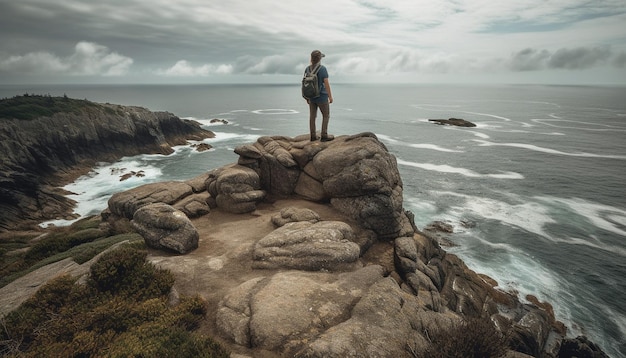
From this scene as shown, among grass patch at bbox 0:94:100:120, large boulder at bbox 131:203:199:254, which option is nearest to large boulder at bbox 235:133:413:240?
large boulder at bbox 131:203:199:254

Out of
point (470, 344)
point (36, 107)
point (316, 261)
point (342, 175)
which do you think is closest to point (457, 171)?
point (342, 175)

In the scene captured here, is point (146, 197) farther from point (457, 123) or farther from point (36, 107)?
point (457, 123)

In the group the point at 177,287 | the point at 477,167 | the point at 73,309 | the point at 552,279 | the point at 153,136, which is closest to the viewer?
the point at 73,309

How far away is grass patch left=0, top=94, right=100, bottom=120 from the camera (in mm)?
68938

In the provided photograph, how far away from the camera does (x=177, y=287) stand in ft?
33.5

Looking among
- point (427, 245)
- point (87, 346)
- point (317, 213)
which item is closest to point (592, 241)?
point (427, 245)

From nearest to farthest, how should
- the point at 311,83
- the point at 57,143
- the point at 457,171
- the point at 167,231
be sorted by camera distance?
the point at 167,231
the point at 311,83
the point at 457,171
the point at 57,143

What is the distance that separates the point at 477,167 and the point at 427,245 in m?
56.9

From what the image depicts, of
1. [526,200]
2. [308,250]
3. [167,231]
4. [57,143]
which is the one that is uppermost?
[167,231]

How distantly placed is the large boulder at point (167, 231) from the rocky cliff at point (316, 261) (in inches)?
1.9

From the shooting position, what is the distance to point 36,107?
75.0m

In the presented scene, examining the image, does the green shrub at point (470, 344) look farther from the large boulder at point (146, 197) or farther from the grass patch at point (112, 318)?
the large boulder at point (146, 197)

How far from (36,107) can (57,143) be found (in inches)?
657

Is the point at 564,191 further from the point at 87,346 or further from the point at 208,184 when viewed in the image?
the point at 87,346
